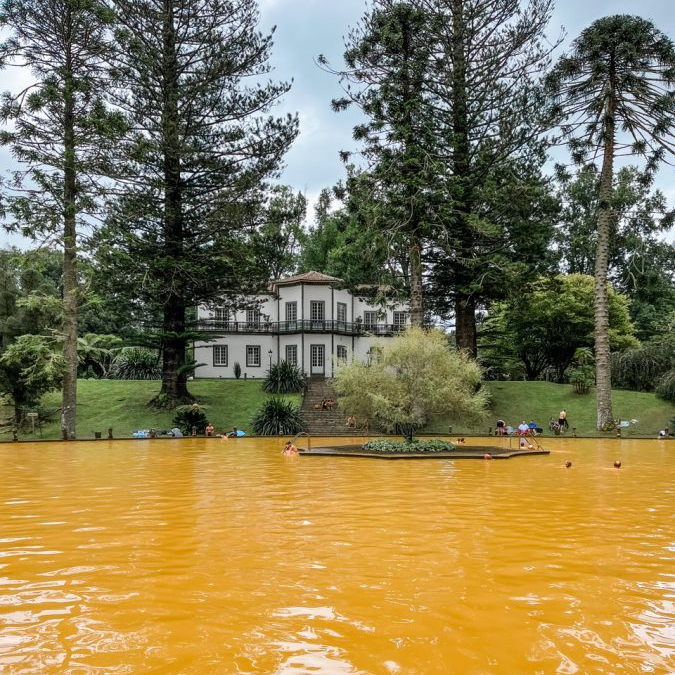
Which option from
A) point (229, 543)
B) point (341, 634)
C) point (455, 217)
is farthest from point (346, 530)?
point (455, 217)

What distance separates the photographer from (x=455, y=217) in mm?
29422

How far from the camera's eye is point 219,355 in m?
47.1

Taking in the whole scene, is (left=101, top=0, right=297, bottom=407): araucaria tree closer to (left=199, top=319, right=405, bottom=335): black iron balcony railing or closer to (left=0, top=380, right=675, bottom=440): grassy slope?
(left=0, top=380, right=675, bottom=440): grassy slope

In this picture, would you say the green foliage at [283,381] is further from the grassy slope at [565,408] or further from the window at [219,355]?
the window at [219,355]

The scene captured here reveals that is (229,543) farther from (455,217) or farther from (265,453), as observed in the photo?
(455,217)

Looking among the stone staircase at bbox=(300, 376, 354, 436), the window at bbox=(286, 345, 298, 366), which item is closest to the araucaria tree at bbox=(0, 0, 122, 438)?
the stone staircase at bbox=(300, 376, 354, 436)

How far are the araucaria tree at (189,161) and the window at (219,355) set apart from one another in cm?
1443

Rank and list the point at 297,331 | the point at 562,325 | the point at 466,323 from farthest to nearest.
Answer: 1. the point at 297,331
2. the point at 562,325
3. the point at 466,323

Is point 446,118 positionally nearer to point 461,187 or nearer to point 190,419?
point 461,187

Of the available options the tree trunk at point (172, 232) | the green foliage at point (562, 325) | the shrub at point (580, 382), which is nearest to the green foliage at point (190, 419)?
the tree trunk at point (172, 232)

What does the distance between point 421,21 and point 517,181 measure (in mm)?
8880

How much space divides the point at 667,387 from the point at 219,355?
3062 centimetres

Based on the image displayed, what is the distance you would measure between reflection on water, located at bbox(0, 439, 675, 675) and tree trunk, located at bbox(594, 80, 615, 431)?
1734cm

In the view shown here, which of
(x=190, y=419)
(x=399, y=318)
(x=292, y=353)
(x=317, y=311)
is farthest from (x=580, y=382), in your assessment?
(x=292, y=353)
